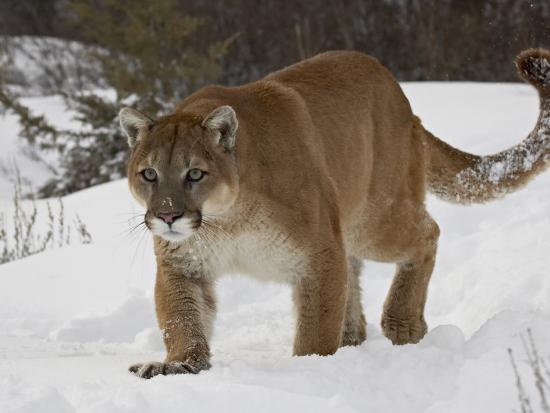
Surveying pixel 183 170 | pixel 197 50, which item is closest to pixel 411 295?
pixel 183 170

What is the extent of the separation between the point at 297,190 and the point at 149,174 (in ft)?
2.13

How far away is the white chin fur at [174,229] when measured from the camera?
3.72m

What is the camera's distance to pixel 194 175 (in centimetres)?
387

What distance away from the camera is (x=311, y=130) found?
177 inches

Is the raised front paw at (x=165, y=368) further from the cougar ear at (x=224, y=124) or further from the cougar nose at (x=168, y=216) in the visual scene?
the cougar ear at (x=224, y=124)

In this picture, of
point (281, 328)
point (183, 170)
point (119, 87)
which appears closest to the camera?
point (183, 170)

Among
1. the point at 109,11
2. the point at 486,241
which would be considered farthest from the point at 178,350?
the point at 109,11

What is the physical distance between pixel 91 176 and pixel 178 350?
9.58m

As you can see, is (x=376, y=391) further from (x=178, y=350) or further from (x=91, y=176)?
(x=91, y=176)

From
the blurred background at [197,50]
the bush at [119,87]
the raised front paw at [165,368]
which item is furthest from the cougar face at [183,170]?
the bush at [119,87]

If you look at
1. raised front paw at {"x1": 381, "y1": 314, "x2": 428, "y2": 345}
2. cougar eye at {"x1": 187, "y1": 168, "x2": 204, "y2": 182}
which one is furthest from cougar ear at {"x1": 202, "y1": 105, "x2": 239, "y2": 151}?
raised front paw at {"x1": 381, "y1": 314, "x2": 428, "y2": 345}

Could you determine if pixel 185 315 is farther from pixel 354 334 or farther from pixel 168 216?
pixel 354 334

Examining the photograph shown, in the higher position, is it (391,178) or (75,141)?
(391,178)

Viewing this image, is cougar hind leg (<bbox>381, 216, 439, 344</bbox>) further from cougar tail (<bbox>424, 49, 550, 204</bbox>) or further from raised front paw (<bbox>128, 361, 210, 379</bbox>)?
raised front paw (<bbox>128, 361, 210, 379</bbox>)
